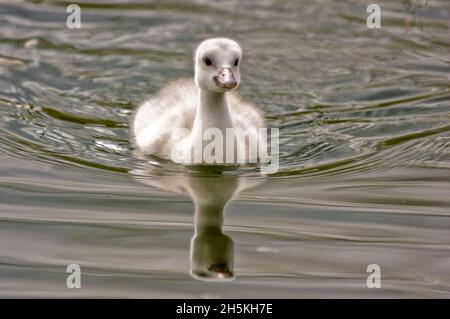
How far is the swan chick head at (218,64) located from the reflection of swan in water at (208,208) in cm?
46

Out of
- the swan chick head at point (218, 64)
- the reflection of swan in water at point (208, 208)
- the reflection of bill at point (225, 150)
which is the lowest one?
the reflection of swan in water at point (208, 208)

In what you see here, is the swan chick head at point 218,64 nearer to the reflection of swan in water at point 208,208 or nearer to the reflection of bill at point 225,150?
the reflection of bill at point 225,150

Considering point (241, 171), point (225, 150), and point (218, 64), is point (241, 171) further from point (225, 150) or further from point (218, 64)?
point (218, 64)

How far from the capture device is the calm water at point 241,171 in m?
4.38

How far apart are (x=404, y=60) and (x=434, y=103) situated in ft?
2.98

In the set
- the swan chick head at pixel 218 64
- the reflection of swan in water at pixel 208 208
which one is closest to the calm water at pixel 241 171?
the reflection of swan in water at pixel 208 208

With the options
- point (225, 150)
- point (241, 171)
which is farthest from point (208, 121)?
point (241, 171)

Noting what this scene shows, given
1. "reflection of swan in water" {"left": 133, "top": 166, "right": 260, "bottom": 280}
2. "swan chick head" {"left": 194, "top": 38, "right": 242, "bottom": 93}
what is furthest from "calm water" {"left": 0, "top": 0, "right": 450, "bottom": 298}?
"swan chick head" {"left": 194, "top": 38, "right": 242, "bottom": 93}

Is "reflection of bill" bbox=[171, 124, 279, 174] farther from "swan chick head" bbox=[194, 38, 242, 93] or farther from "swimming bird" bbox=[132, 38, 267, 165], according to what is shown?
"swan chick head" bbox=[194, 38, 242, 93]

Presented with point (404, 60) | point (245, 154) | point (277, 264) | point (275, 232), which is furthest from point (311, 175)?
point (404, 60)

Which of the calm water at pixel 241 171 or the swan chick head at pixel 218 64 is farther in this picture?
the swan chick head at pixel 218 64

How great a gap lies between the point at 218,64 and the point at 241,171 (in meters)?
0.61

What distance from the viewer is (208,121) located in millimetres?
5637

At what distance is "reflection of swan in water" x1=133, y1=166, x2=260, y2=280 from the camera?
4434 millimetres
